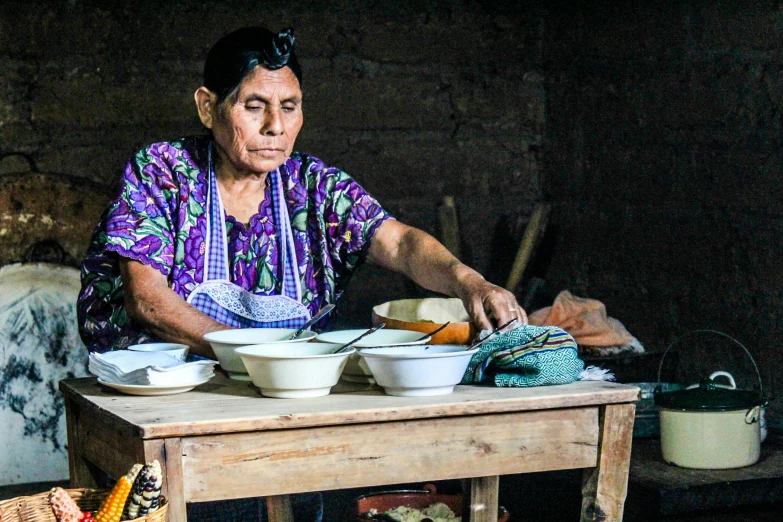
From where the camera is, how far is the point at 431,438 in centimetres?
205

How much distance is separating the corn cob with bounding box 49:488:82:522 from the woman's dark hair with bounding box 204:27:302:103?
1403 mm

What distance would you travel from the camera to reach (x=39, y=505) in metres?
1.98

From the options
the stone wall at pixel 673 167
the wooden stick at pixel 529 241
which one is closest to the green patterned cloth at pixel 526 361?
the stone wall at pixel 673 167

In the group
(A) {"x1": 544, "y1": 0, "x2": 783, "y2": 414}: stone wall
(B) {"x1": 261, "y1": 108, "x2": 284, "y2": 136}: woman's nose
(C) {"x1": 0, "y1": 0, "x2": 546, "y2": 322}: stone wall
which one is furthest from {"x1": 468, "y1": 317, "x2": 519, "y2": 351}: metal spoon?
(C) {"x1": 0, "y1": 0, "x2": 546, "y2": 322}: stone wall

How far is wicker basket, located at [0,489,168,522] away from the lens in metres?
A: 1.95

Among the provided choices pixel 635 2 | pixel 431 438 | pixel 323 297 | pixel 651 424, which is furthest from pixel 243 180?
pixel 635 2

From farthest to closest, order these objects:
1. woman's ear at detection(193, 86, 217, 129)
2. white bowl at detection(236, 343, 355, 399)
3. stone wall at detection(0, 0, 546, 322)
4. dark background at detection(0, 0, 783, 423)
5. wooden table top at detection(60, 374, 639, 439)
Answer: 1. stone wall at detection(0, 0, 546, 322)
2. dark background at detection(0, 0, 783, 423)
3. woman's ear at detection(193, 86, 217, 129)
4. white bowl at detection(236, 343, 355, 399)
5. wooden table top at detection(60, 374, 639, 439)

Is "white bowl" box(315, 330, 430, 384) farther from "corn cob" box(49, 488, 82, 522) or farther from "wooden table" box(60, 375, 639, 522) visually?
"corn cob" box(49, 488, 82, 522)

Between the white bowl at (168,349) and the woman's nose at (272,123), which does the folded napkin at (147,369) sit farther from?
the woman's nose at (272,123)

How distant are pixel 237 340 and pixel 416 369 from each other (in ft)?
1.55

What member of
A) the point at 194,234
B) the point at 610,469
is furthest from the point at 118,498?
the point at 194,234

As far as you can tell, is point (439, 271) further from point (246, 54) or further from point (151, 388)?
point (151, 388)

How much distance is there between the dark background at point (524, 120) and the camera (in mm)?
3746

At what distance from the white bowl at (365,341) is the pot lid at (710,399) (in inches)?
48.2
